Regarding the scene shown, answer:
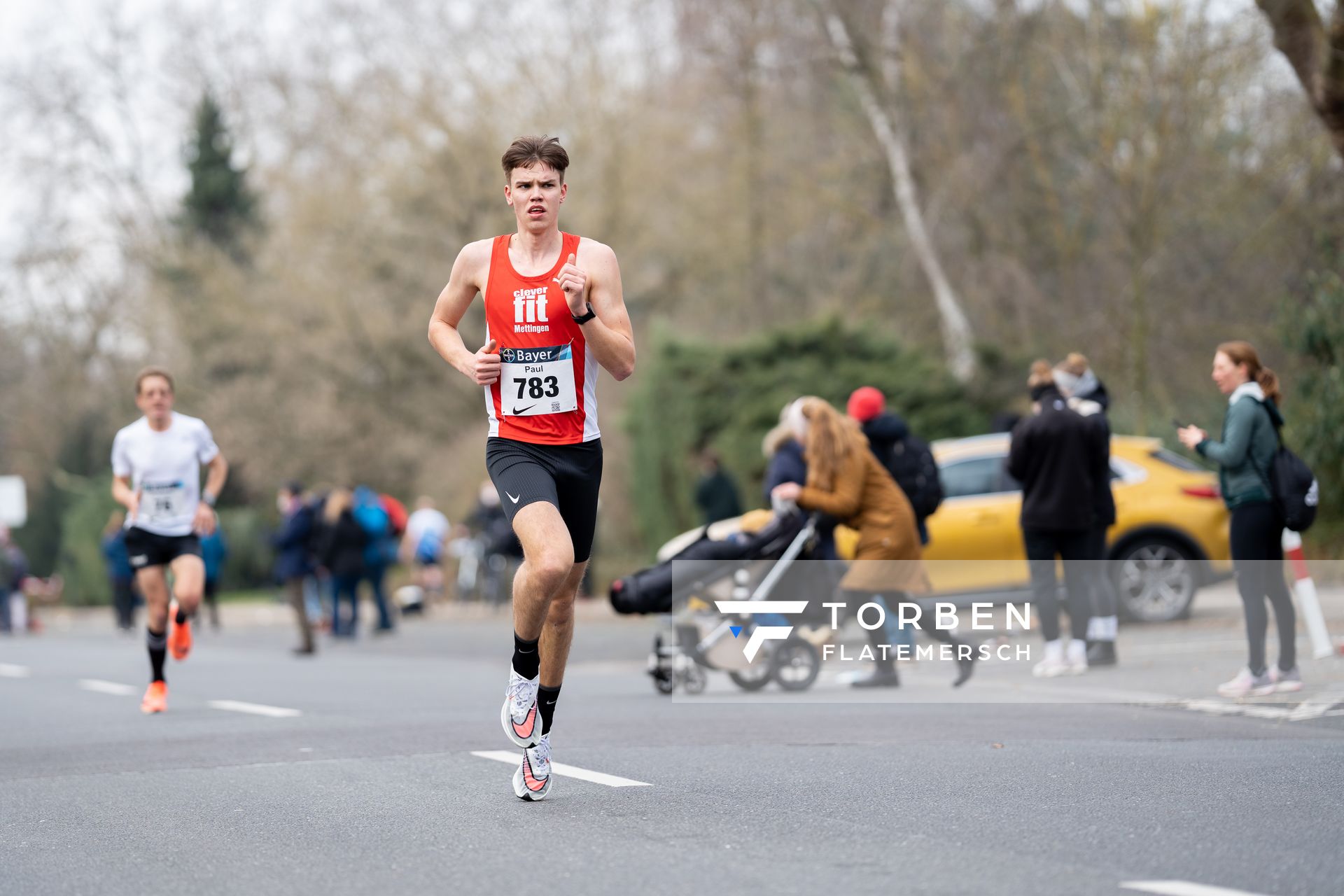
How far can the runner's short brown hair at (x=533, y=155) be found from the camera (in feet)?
21.8

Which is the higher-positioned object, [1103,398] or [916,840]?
[1103,398]

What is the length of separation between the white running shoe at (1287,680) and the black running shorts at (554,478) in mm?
5335

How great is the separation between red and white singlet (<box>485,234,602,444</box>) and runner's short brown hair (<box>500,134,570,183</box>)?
0.30 metres

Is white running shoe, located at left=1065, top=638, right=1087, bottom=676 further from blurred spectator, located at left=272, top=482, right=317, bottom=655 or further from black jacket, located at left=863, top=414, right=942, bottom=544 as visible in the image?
blurred spectator, located at left=272, top=482, right=317, bottom=655

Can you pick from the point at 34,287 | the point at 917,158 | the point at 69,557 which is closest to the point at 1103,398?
the point at 917,158

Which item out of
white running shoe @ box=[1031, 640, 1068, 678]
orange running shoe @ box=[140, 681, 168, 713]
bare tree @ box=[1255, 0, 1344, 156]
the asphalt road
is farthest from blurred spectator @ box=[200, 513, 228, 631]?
bare tree @ box=[1255, 0, 1344, 156]

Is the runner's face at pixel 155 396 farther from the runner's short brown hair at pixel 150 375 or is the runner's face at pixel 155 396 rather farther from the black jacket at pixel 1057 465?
the black jacket at pixel 1057 465

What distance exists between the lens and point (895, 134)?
90.5 ft

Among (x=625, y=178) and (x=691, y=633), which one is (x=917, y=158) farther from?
(x=691, y=633)

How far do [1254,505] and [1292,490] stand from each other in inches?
9.5

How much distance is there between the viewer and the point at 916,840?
580cm

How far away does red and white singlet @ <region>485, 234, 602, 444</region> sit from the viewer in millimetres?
6598

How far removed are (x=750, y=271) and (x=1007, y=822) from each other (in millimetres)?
25346

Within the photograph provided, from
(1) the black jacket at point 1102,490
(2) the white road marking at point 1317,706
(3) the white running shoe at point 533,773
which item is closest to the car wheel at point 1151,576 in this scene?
(1) the black jacket at point 1102,490
